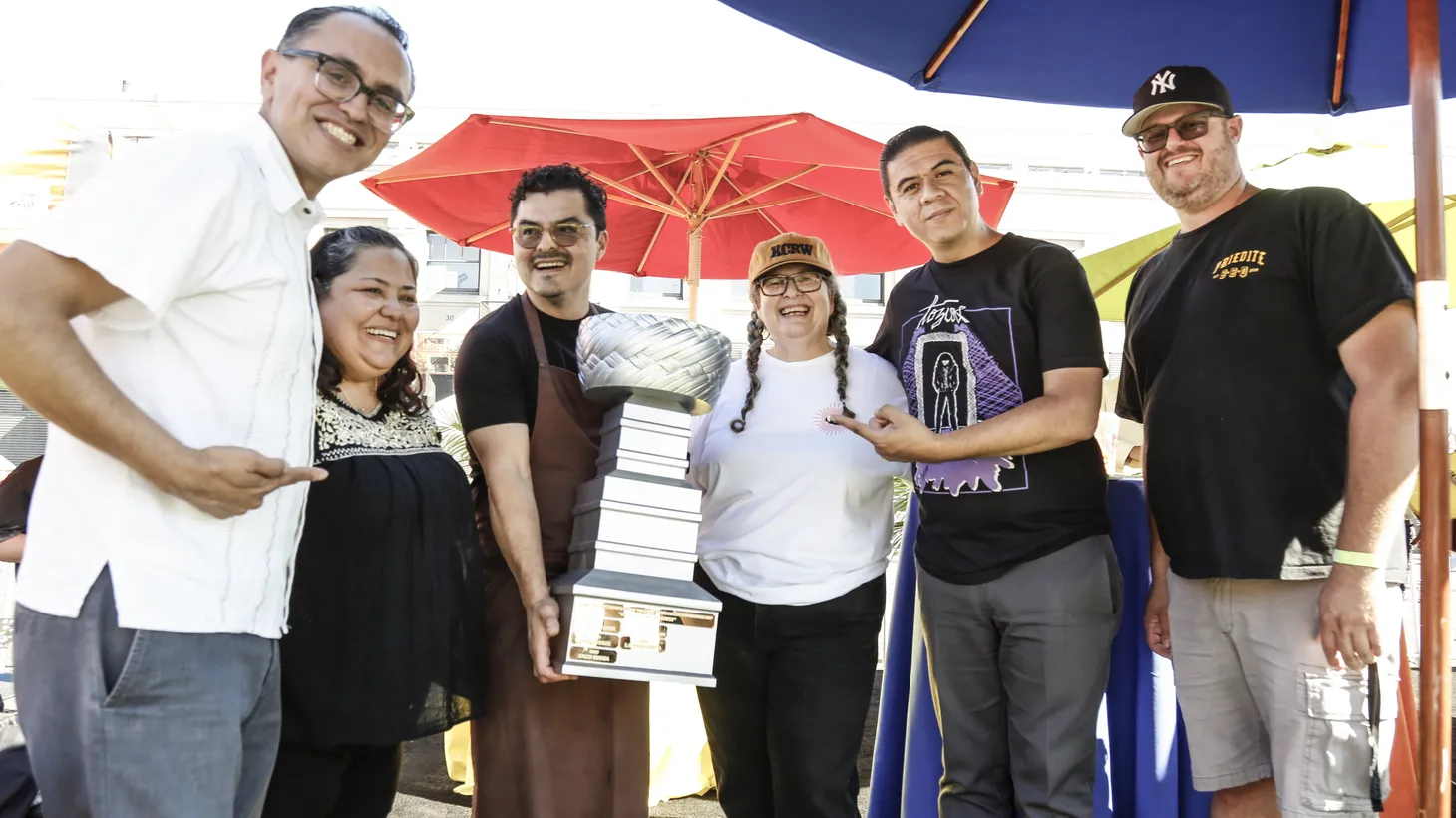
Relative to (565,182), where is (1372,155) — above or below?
above

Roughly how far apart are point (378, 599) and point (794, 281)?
4.85 feet

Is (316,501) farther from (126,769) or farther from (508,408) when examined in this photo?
(126,769)

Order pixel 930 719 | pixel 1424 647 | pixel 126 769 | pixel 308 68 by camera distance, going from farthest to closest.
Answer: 1. pixel 930 719
2. pixel 1424 647
3. pixel 308 68
4. pixel 126 769

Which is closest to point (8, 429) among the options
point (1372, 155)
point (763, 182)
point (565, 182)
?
point (763, 182)

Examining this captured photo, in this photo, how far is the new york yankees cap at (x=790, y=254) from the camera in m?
2.89

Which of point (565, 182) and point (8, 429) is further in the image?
point (8, 429)

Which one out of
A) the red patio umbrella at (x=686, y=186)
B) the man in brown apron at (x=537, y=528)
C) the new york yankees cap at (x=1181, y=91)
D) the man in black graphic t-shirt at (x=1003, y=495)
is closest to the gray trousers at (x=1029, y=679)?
the man in black graphic t-shirt at (x=1003, y=495)

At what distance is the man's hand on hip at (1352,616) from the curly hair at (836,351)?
1.18m

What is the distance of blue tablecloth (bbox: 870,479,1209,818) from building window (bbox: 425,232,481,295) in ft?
55.6

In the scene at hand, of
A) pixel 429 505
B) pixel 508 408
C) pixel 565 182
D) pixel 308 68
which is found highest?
pixel 565 182

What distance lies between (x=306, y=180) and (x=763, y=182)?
4387 mm

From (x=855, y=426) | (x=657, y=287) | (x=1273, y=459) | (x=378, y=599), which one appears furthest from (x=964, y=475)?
(x=657, y=287)

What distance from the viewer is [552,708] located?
237 centimetres

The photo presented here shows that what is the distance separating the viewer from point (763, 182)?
19.3 feet
